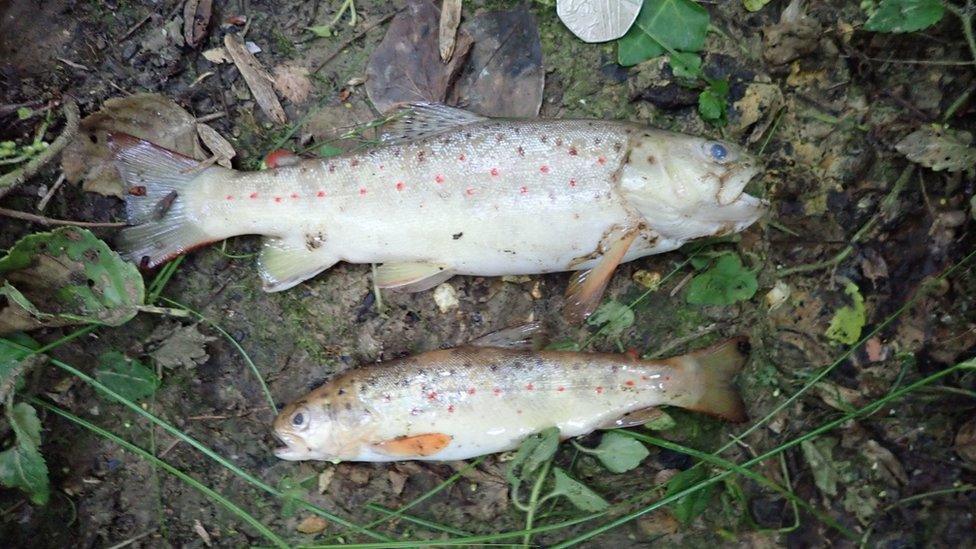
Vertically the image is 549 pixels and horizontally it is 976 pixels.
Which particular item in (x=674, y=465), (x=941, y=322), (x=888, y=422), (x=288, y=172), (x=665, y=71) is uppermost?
(x=665, y=71)

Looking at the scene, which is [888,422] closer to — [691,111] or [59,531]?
[691,111]

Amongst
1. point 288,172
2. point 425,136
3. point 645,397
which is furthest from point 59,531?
point 645,397

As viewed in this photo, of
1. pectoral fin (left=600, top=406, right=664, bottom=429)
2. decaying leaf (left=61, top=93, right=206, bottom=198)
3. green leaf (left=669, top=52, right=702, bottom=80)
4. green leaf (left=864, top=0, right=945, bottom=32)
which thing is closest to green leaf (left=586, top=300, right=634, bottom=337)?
pectoral fin (left=600, top=406, right=664, bottom=429)

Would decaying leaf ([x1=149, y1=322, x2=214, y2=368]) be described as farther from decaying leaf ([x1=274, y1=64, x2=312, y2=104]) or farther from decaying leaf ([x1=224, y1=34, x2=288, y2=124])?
decaying leaf ([x1=274, y1=64, x2=312, y2=104])

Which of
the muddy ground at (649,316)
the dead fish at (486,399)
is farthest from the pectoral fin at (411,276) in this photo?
the dead fish at (486,399)

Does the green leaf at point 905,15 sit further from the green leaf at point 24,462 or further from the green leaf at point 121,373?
the green leaf at point 24,462

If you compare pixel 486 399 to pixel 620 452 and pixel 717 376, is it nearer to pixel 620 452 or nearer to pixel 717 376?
pixel 620 452
